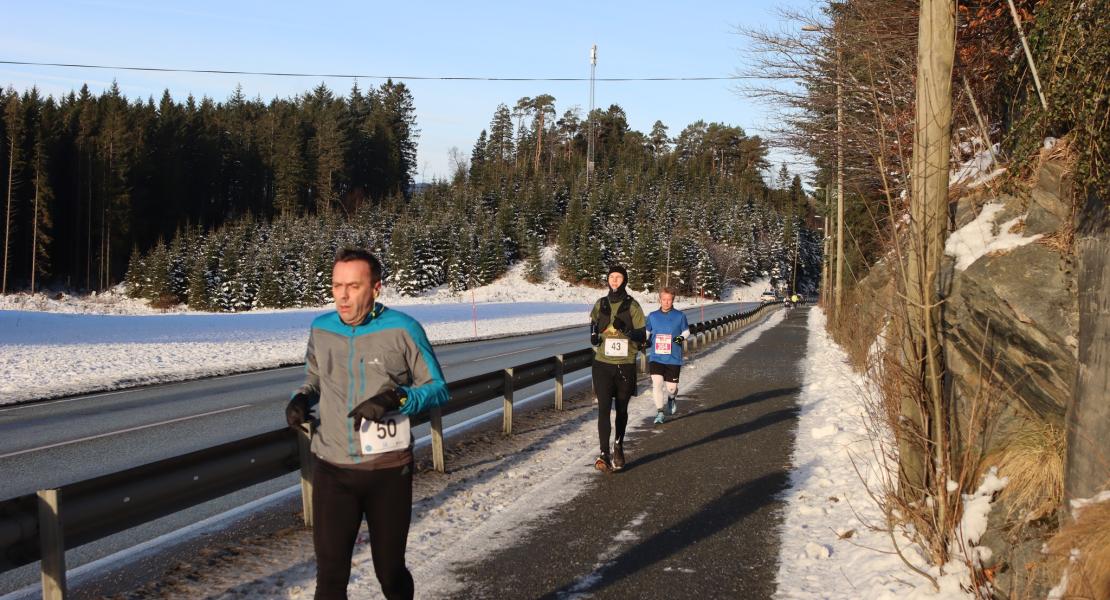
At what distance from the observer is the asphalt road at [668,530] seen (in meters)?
5.39

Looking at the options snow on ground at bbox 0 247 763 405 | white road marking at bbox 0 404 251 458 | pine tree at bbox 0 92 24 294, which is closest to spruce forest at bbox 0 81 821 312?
pine tree at bbox 0 92 24 294

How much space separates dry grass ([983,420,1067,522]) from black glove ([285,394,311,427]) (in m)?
4.17

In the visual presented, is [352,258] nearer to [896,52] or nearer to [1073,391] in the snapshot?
[1073,391]

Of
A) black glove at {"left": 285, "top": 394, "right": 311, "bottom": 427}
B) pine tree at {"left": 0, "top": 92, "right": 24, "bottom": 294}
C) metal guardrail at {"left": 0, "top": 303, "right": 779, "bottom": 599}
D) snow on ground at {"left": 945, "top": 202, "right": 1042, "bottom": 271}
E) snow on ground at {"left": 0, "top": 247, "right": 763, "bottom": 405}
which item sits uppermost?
pine tree at {"left": 0, "top": 92, "right": 24, "bottom": 294}

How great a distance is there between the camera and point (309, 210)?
404 ft

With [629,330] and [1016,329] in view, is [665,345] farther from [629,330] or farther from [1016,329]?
[1016,329]

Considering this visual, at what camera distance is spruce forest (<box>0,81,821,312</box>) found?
87.4m

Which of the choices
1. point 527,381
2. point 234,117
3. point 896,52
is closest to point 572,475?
point 527,381

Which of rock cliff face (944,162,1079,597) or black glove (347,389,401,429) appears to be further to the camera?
rock cliff face (944,162,1079,597)

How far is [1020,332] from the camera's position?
522 centimetres

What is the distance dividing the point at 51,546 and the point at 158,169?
113 metres

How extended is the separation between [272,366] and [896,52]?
1542cm

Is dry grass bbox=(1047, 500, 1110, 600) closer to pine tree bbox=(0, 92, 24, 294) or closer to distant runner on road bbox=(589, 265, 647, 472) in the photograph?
distant runner on road bbox=(589, 265, 647, 472)

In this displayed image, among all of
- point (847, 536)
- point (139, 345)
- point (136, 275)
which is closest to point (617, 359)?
point (847, 536)
